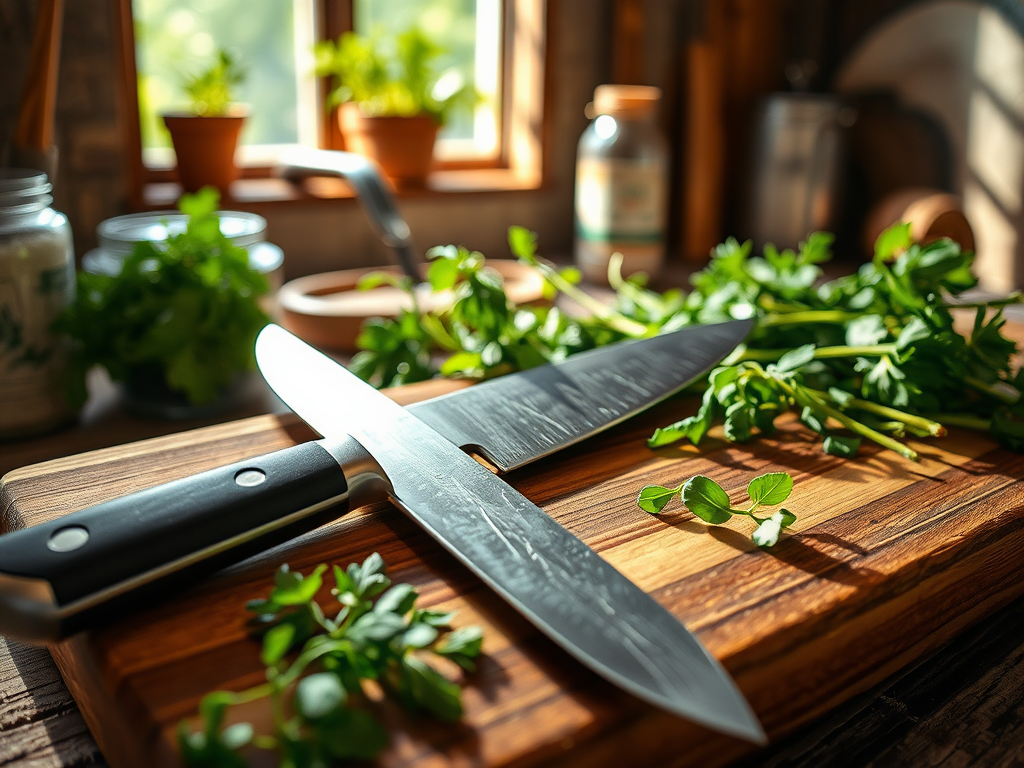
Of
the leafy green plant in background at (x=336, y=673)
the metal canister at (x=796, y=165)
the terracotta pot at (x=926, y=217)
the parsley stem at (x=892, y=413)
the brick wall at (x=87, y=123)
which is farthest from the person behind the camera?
the metal canister at (x=796, y=165)

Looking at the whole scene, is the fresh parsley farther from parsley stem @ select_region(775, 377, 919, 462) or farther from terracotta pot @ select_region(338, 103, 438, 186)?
terracotta pot @ select_region(338, 103, 438, 186)

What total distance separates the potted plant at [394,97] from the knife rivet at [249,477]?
1.13 meters

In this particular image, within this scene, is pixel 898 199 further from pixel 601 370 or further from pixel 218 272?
pixel 218 272

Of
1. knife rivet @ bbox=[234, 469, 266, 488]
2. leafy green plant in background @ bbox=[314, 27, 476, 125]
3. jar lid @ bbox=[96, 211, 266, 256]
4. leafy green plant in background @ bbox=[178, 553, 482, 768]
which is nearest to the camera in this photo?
leafy green plant in background @ bbox=[178, 553, 482, 768]

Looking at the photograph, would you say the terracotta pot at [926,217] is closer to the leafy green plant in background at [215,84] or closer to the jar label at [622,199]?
the jar label at [622,199]

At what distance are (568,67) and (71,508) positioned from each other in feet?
4.55

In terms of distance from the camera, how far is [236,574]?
1.49ft

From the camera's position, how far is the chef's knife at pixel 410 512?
357mm

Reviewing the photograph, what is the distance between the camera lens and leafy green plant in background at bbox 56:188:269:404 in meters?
0.77

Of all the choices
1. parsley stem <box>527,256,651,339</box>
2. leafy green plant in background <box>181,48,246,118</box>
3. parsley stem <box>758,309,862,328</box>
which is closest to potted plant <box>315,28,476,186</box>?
leafy green plant in background <box>181,48,246,118</box>

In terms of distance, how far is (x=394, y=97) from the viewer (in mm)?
1501

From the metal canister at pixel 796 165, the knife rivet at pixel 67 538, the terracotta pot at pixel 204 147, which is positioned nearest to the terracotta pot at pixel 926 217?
the metal canister at pixel 796 165

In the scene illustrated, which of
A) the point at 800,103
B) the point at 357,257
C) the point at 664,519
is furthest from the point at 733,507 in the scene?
the point at 800,103

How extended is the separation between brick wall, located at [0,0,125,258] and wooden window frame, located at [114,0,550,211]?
2 centimetres
